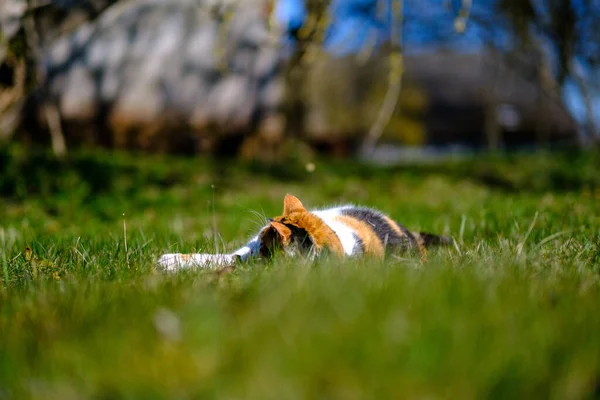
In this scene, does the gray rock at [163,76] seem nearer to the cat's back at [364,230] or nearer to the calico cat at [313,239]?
the cat's back at [364,230]

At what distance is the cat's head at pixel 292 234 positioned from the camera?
2.65 meters

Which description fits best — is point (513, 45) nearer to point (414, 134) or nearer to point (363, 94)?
point (363, 94)

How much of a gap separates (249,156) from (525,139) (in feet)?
61.5

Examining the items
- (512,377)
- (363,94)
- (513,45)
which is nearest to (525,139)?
(363,94)

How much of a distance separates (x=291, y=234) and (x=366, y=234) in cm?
46

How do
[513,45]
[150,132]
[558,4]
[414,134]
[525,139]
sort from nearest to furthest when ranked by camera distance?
[150,132]
[558,4]
[513,45]
[414,134]
[525,139]

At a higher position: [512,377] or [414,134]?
[512,377]

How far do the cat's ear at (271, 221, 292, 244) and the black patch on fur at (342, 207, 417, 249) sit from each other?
0.53m

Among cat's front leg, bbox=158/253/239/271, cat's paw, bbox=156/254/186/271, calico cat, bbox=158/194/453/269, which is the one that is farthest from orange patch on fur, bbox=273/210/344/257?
cat's paw, bbox=156/254/186/271

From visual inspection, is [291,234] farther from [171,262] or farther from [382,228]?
[382,228]

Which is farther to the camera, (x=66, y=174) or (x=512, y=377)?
(x=66, y=174)

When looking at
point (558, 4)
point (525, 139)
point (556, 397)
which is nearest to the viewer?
point (556, 397)

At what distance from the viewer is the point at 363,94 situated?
16.5 meters

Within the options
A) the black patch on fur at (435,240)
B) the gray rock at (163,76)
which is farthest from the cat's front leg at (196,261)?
the gray rock at (163,76)
